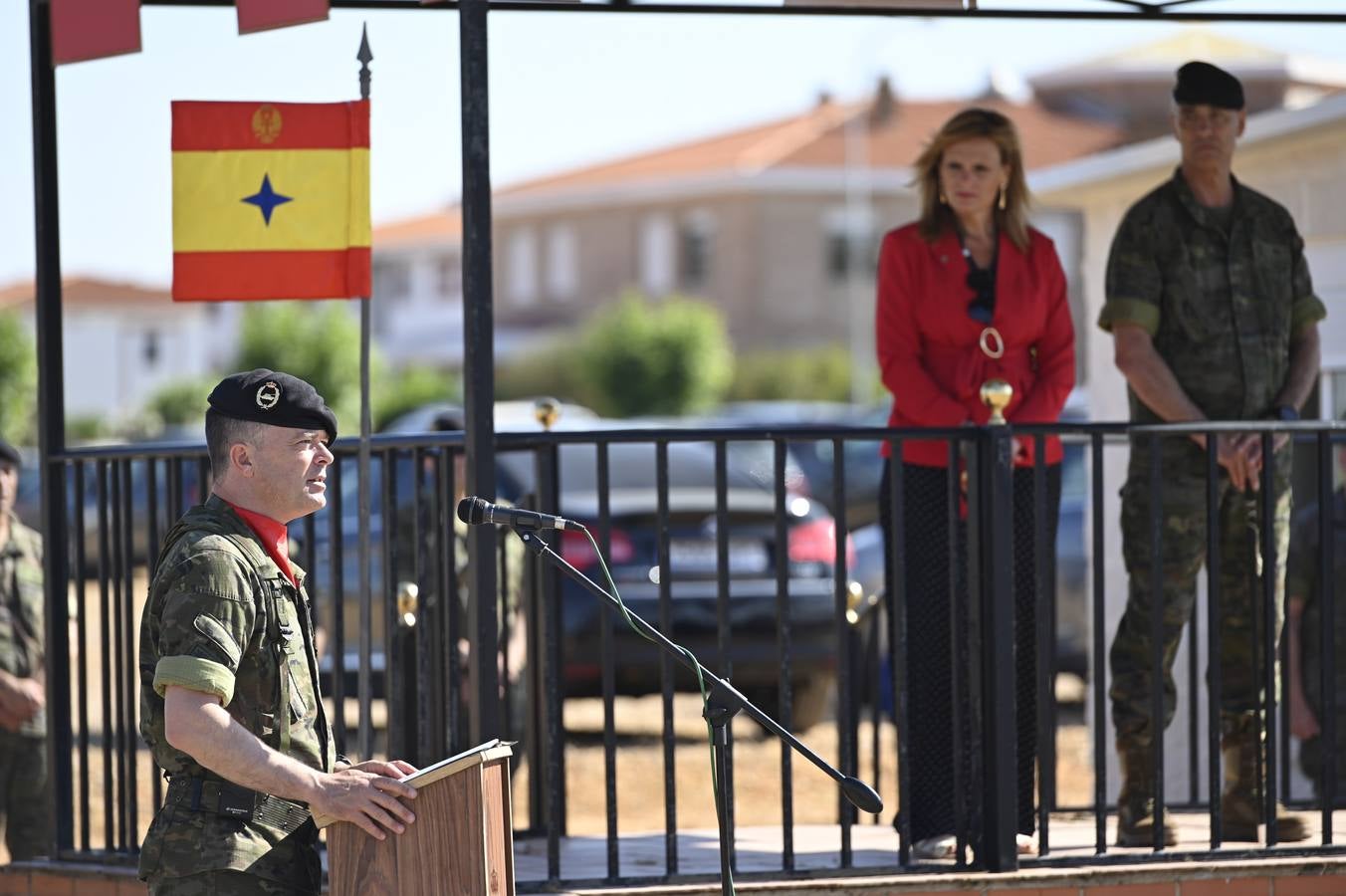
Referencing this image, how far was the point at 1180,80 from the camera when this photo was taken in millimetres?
6363

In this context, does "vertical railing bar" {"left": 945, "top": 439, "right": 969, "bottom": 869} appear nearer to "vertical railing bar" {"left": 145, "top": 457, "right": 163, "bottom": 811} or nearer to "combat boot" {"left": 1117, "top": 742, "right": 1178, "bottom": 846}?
"combat boot" {"left": 1117, "top": 742, "right": 1178, "bottom": 846}

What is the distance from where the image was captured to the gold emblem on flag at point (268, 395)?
156 inches

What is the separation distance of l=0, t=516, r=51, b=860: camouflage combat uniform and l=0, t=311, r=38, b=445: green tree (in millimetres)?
45532

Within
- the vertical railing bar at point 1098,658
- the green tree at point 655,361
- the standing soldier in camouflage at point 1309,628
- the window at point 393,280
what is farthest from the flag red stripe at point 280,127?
the window at point 393,280

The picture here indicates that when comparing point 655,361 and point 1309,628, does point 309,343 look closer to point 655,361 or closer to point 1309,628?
point 655,361

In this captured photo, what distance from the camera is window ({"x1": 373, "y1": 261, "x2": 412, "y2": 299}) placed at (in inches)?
3022

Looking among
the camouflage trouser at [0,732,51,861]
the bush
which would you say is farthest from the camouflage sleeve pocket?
the bush

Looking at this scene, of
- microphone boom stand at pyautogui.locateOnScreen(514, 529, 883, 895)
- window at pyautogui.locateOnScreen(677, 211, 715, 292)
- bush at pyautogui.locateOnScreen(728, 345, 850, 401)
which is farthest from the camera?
window at pyautogui.locateOnScreen(677, 211, 715, 292)

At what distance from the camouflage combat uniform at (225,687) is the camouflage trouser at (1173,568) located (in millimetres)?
2998

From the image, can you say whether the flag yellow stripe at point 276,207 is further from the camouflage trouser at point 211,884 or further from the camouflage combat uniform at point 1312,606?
the camouflage combat uniform at point 1312,606

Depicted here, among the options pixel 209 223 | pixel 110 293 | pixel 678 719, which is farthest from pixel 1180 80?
pixel 110 293

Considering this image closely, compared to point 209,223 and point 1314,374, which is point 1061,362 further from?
point 209,223

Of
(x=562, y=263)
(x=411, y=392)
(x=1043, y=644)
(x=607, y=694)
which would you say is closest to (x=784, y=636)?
(x=607, y=694)

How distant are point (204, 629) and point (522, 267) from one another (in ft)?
211
